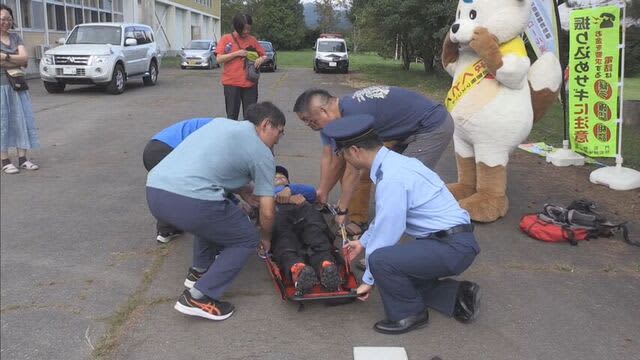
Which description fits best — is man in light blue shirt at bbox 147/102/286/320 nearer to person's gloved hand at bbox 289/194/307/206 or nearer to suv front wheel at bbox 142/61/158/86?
person's gloved hand at bbox 289/194/307/206

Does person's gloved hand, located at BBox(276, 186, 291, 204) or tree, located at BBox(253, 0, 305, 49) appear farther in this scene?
tree, located at BBox(253, 0, 305, 49)

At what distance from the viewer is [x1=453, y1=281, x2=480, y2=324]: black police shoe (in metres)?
3.33

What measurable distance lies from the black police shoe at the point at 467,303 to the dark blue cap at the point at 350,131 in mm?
1106

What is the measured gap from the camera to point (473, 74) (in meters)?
5.26

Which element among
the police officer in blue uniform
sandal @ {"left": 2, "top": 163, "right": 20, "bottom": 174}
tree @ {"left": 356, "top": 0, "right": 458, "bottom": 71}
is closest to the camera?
the police officer in blue uniform

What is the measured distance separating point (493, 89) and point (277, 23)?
193 feet

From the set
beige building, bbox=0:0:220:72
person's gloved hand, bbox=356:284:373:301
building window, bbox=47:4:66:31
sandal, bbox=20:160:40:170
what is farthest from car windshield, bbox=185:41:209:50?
person's gloved hand, bbox=356:284:373:301

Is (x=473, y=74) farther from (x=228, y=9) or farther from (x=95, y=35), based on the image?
(x=228, y=9)

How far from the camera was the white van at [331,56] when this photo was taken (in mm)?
26094

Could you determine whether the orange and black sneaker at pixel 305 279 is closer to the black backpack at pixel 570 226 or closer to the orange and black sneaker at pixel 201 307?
the orange and black sneaker at pixel 201 307

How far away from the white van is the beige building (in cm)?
936

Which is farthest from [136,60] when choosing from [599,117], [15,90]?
[599,117]

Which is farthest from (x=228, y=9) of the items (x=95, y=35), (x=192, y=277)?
(x=192, y=277)

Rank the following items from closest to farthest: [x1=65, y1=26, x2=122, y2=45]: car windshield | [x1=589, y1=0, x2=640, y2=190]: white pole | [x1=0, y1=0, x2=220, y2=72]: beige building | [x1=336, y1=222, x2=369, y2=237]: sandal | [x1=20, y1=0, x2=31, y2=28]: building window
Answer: [x1=336, y1=222, x2=369, y2=237]: sandal < [x1=589, y1=0, x2=640, y2=190]: white pole < [x1=65, y1=26, x2=122, y2=45]: car windshield < [x1=20, y1=0, x2=31, y2=28]: building window < [x1=0, y1=0, x2=220, y2=72]: beige building
